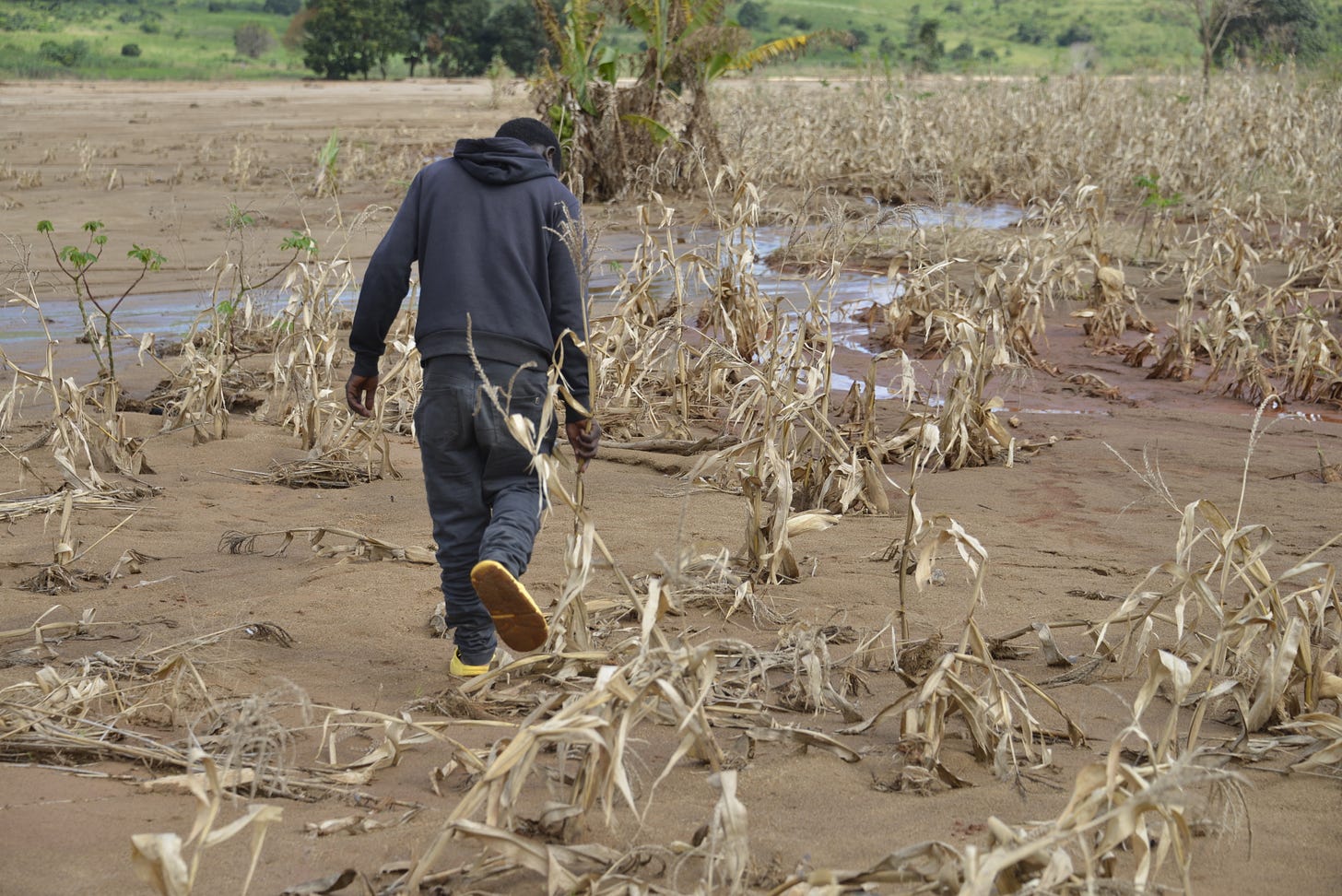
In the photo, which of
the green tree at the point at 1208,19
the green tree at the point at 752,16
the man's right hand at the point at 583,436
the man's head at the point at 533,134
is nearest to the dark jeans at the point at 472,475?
the man's right hand at the point at 583,436

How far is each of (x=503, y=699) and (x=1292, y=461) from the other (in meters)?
4.38

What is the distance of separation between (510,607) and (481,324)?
2.75 ft

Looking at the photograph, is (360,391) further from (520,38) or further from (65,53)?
(65,53)

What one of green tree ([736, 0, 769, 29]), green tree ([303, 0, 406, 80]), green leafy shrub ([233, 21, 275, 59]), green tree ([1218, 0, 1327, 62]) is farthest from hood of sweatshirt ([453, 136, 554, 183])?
green tree ([736, 0, 769, 29])

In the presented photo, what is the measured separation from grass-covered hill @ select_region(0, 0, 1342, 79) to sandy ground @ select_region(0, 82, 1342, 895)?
109 ft

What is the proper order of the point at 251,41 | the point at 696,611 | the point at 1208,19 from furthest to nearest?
the point at 251,41 → the point at 1208,19 → the point at 696,611

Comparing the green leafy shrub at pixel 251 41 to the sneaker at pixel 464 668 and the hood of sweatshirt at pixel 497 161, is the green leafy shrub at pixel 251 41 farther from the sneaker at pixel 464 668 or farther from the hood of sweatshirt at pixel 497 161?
the sneaker at pixel 464 668

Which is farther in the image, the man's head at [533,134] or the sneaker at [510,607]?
the man's head at [533,134]

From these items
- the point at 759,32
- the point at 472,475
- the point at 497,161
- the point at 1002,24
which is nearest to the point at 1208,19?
the point at 497,161

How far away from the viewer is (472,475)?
3.62 m

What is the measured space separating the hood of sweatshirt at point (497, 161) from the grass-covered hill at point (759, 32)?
1410 inches

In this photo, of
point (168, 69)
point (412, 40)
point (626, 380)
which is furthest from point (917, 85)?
point (168, 69)

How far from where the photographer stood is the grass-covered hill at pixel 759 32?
4341 cm

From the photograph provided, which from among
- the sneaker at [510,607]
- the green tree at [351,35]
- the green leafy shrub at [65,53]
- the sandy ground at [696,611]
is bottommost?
the sandy ground at [696,611]
